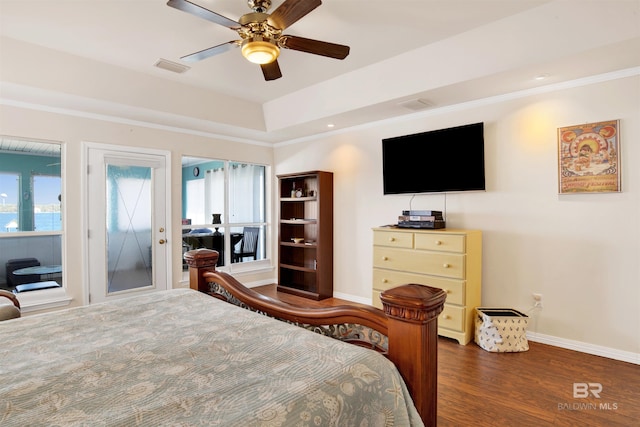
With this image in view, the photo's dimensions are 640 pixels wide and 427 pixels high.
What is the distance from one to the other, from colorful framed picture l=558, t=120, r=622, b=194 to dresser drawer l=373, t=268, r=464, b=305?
1.30 metres

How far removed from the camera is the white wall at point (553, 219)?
2.79 metres

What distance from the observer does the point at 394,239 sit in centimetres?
369

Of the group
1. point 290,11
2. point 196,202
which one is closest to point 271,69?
point 290,11

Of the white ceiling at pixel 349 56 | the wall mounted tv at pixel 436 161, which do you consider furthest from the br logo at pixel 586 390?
the white ceiling at pixel 349 56

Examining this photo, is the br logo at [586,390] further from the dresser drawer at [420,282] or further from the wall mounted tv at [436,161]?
the wall mounted tv at [436,161]

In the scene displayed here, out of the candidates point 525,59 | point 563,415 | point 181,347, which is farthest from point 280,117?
point 563,415

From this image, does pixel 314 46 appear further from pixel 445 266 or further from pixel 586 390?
pixel 586 390

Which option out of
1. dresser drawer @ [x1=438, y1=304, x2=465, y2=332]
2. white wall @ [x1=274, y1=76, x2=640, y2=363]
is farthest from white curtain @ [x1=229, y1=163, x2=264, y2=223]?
dresser drawer @ [x1=438, y1=304, x2=465, y2=332]

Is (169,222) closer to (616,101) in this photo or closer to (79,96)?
(79,96)

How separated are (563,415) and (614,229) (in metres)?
1.67

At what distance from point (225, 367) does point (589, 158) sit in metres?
3.36

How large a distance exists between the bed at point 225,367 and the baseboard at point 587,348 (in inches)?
99.7

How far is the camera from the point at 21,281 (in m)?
3.64

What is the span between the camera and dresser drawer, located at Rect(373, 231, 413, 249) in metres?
3.57
